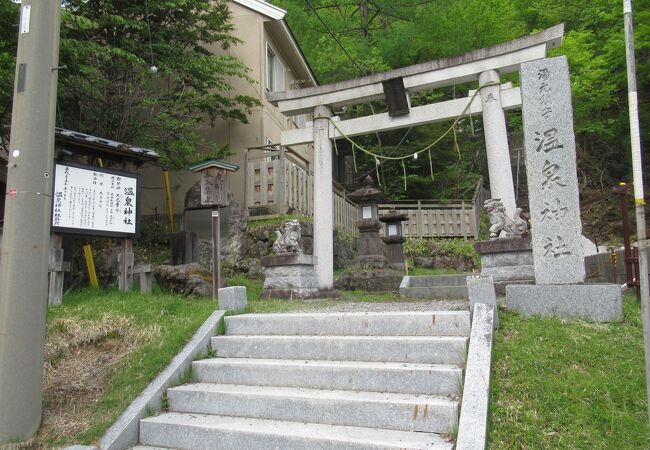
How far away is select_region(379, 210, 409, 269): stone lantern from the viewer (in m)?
15.1

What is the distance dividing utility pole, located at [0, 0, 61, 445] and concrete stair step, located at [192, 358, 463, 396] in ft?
5.85

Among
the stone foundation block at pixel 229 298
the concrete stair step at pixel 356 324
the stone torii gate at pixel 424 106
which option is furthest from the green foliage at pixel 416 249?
the concrete stair step at pixel 356 324

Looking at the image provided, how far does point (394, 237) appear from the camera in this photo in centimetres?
1516

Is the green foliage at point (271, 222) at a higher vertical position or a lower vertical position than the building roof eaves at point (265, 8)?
lower

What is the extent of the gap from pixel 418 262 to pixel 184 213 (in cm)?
854

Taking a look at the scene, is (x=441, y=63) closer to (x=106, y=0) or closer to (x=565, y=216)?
(x=565, y=216)

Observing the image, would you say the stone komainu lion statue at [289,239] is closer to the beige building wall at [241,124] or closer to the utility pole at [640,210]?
the beige building wall at [241,124]

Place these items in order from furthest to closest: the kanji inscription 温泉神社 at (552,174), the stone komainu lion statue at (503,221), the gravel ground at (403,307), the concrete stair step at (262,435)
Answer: the stone komainu lion statue at (503,221) → the gravel ground at (403,307) → the kanji inscription 温泉神社 at (552,174) → the concrete stair step at (262,435)

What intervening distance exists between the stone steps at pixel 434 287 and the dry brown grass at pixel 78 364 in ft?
19.8

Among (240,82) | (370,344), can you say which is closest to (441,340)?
(370,344)

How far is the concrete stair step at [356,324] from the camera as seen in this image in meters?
5.51

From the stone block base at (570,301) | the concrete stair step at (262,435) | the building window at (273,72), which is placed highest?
the building window at (273,72)

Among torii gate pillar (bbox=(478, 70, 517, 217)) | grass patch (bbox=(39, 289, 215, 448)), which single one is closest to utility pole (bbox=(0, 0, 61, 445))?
grass patch (bbox=(39, 289, 215, 448))

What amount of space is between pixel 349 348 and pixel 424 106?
657 cm
